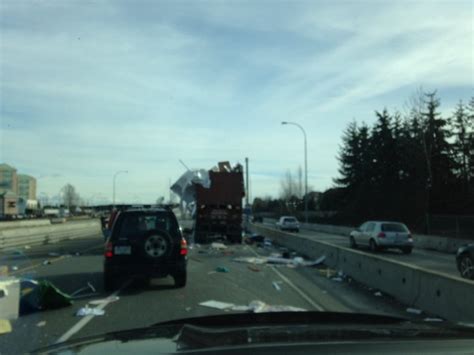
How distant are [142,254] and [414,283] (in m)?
5.63

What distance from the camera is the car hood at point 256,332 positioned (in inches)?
122

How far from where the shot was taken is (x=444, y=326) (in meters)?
3.87

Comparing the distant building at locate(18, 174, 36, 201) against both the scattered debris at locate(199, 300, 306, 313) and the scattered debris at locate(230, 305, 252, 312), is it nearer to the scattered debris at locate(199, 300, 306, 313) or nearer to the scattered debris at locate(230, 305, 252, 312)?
the scattered debris at locate(199, 300, 306, 313)

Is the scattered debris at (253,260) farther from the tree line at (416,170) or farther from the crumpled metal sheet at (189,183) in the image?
the tree line at (416,170)

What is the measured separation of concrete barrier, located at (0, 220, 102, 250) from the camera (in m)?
26.6

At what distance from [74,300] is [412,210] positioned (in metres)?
51.5

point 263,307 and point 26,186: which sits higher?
point 26,186

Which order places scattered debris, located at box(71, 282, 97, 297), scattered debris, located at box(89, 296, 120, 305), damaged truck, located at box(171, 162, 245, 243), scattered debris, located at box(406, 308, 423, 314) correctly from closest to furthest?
scattered debris, located at box(406, 308, 423, 314), scattered debris, located at box(89, 296, 120, 305), scattered debris, located at box(71, 282, 97, 297), damaged truck, located at box(171, 162, 245, 243)

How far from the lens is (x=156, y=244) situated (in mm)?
12484

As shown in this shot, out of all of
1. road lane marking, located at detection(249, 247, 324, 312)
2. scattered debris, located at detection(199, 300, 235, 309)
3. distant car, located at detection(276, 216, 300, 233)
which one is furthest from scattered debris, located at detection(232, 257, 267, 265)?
distant car, located at detection(276, 216, 300, 233)

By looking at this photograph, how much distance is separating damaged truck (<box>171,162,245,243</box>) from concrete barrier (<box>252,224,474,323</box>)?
12563mm

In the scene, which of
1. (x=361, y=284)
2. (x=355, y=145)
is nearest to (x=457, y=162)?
(x=355, y=145)

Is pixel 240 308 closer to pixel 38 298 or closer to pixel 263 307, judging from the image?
pixel 263 307

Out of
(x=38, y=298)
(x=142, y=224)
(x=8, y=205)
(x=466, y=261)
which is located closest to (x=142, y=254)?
(x=142, y=224)
